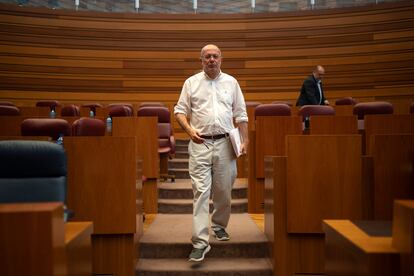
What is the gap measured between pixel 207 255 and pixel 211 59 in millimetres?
957

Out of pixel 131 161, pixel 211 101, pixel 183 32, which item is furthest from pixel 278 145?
pixel 183 32

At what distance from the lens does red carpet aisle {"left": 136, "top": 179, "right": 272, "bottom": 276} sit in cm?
220

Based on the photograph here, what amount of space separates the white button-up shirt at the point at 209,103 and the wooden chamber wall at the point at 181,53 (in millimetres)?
3847

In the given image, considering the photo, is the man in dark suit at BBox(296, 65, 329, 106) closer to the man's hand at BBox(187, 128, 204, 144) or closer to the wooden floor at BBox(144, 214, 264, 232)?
the wooden floor at BBox(144, 214, 264, 232)

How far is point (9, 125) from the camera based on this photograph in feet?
10.1

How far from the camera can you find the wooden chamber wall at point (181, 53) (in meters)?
5.71

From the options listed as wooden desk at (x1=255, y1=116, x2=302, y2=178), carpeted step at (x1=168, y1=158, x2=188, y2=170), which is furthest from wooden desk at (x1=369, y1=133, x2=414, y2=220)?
carpeted step at (x1=168, y1=158, x2=188, y2=170)

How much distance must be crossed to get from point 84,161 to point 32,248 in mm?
1077

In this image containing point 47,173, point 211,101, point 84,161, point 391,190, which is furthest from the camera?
point 211,101

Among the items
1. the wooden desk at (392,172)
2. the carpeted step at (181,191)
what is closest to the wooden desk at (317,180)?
the wooden desk at (392,172)

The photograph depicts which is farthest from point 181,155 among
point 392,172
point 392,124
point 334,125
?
point 392,172

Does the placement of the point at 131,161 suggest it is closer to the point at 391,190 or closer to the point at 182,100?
the point at 182,100

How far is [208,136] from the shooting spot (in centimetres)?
223

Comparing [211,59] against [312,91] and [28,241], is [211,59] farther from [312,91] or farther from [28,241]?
[312,91]
